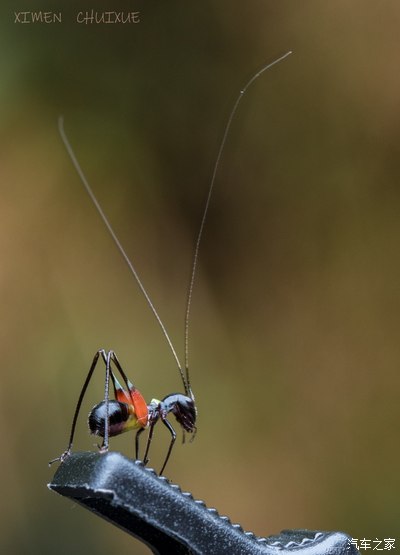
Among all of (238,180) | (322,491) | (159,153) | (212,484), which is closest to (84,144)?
(159,153)

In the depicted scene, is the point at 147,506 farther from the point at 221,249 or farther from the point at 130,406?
the point at 221,249

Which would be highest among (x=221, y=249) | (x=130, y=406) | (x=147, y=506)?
(x=147, y=506)

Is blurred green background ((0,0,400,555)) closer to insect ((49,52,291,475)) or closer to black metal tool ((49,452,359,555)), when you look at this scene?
insect ((49,52,291,475))

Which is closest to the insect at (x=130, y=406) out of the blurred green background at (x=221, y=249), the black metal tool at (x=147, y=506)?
the black metal tool at (x=147, y=506)

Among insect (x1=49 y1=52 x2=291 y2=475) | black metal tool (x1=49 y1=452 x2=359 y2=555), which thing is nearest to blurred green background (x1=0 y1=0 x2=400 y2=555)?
insect (x1=49 y1=52 x2=291 y2=475)

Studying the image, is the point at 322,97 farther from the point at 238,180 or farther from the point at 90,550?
the point at 90,550

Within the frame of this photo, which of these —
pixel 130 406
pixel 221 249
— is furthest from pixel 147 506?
pixel 221 249

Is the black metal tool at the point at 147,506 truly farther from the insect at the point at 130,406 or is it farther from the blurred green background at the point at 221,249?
the blurred green background at the point at 221,249
